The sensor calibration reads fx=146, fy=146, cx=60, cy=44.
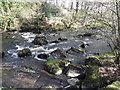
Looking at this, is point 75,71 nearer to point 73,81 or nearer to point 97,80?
point 73,81

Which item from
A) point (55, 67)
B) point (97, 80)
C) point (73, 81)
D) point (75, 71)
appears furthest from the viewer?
point (55, 67)

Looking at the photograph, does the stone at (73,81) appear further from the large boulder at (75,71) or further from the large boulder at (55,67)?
the large boulder at (55,67)

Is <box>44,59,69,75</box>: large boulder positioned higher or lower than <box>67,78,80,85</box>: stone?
higher

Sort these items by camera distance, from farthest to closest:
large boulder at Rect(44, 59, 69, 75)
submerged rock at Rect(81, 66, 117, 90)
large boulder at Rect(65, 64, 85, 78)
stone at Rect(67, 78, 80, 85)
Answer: large boulder at Rect(44, 59, 69, 75) < large boulder at Rect(65, 64, 85, 78) < stone at Rect(67, 78, 80, 85) < submerged rock at Rect(81, 66, 117, 90)

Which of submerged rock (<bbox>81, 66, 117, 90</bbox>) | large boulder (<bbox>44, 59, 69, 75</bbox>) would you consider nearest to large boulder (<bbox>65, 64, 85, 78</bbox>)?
large boulder (<bbox>44, 59, 69, 75</bbox>)

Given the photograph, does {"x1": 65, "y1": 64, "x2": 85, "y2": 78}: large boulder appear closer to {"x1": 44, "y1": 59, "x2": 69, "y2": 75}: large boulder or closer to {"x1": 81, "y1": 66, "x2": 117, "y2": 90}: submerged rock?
{"x1": 44, "y1": 59, "x2": 69, "y2": 75}: large boulder

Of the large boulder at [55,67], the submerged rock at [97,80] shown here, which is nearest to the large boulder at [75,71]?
the large boulder at [55,67]

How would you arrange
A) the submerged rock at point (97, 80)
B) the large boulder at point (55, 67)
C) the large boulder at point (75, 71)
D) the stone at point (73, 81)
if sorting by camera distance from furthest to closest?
1. the large boulder at point (55, 67)
2. the large boulder at point (75, 71)
3. the stone at point (73, 81)
4. the submerged rock at point (97, 80)

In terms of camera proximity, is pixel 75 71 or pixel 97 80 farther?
pixel 75 71

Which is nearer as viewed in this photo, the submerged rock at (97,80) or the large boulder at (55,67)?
the submerged rock at (97,80)

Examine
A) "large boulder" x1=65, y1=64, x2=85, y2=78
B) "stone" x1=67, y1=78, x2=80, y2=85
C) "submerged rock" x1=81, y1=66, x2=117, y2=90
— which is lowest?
"stone" x1=67, y1=78, x2=80, y2=85

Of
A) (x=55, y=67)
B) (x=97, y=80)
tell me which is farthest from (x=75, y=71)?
(x=97, y=80)

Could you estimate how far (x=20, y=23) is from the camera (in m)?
30.8

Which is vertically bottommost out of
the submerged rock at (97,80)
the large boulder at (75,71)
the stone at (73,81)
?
the stone at (73,81)
